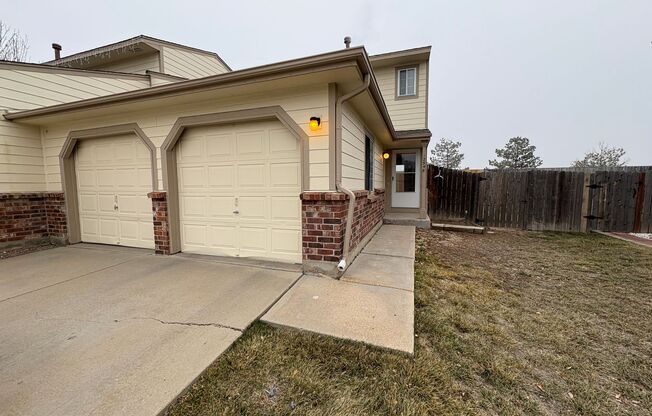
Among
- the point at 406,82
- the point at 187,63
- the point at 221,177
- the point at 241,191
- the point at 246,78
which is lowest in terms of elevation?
the point at 241,191

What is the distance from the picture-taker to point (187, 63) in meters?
8.69

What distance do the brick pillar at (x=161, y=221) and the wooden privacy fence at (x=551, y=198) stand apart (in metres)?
7.72

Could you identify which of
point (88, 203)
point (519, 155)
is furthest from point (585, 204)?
point (519, 155)

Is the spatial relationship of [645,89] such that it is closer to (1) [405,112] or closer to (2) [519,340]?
(1) [405,112]

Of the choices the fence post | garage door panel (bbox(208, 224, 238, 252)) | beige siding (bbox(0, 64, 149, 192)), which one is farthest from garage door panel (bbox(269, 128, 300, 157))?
the fence post

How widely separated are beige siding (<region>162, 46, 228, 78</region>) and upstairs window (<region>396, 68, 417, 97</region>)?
6586 mm

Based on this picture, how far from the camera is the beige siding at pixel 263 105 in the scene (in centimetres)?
349

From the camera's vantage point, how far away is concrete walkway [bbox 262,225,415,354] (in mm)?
2260

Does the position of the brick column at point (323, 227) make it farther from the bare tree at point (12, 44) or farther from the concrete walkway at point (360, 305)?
the bare tree at point (12, 44)

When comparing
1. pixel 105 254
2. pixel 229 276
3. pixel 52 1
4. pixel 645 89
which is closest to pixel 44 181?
pixel 105 254

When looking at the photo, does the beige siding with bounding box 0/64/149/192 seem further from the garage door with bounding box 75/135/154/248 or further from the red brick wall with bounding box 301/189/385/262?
the red brick wall with bounding box 301/189/385/262

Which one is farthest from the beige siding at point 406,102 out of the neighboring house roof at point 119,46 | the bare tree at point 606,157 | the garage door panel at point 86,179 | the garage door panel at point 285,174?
the bare tree at point 606,157

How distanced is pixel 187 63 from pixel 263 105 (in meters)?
6.92

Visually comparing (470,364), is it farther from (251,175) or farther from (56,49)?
(56,49)
